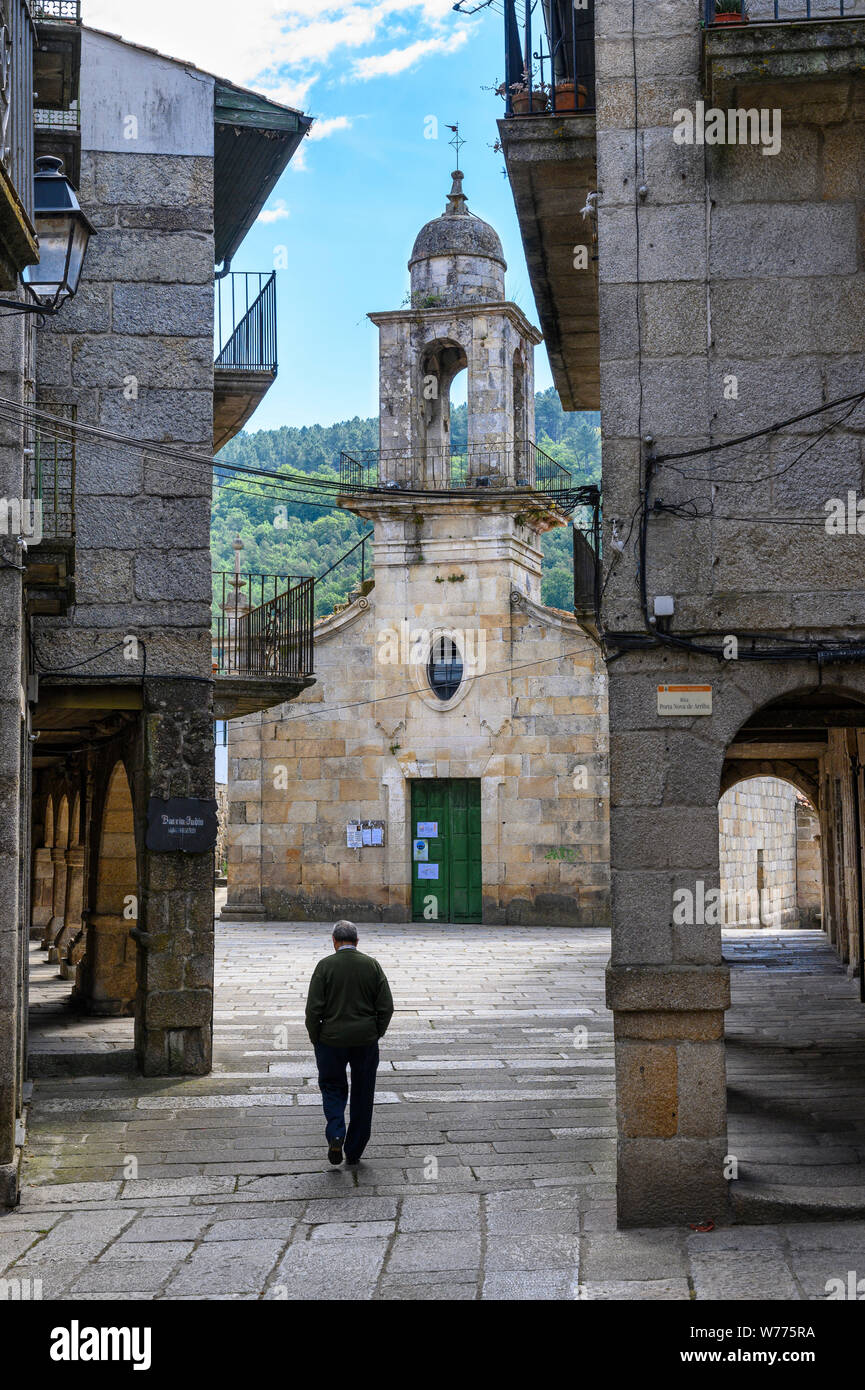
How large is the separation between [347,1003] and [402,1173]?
95 centimetres

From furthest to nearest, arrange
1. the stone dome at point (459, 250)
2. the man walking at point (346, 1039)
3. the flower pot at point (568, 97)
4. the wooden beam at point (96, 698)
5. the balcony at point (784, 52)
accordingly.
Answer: the stone dome at point (459, 250)
the wooden beam at point (96, 698)
the flower pot at point (568, 97)
the man walking at point (346, 1039)
the balcony at point (784, 52)

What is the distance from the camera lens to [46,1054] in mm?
11516

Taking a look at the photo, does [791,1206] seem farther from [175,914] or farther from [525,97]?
[525,97]

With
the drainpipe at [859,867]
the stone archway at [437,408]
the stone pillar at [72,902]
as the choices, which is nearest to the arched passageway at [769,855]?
the stone archway at [437,408]

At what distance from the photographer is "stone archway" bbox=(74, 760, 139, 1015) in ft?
45.9

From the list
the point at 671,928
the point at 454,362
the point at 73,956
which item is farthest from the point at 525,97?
the point at 454,362

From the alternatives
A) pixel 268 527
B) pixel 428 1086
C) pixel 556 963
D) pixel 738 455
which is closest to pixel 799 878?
pixel 556 963

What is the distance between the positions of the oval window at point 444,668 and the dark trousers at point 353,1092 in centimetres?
1618

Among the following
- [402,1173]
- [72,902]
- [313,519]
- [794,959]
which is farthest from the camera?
[313,519]

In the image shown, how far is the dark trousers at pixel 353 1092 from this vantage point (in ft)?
27.2

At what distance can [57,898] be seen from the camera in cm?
2131

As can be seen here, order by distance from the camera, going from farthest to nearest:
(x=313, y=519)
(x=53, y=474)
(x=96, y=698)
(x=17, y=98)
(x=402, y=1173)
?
(x=313, y=519) < (x=96, y=698) < (x=53, y=474) < (x=402, y=1173) < (x=17, y=98)

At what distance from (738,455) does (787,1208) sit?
3.59 m

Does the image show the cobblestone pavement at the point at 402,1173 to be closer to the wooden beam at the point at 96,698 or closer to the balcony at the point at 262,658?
the wooden beam at the point at 96,698
